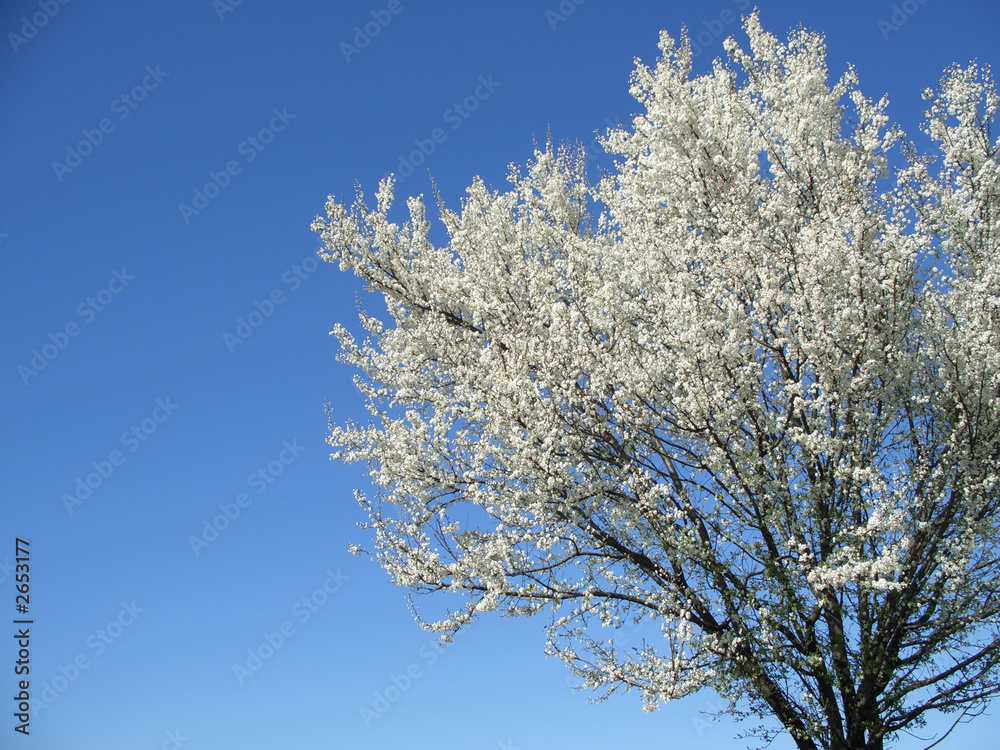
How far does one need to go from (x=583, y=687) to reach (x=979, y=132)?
27.0 feet

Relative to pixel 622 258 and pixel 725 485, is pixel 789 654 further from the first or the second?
pixel 622 258

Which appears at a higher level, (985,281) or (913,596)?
(985,281)

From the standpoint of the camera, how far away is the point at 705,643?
760 cm

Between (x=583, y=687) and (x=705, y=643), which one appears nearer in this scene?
(x=705, y=643)

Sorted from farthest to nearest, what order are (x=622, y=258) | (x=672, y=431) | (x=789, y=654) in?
(x=622, y=258) < (x=672, y=431) < (x=789, y=654)

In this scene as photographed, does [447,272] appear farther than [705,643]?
Yes

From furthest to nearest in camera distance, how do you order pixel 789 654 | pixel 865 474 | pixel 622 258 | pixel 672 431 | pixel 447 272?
pixel 447 272 < pixel 622 258 < pixel 672 431 < pixel 789 654 < pixel 865 474

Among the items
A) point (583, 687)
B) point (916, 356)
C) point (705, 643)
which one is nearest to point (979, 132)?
point (916, 356)

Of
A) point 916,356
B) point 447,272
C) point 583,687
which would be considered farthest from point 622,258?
point 583,687

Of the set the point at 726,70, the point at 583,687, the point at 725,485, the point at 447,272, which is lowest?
the point at 583,687

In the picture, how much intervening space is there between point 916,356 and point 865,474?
1.67m

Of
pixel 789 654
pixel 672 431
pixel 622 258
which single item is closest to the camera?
pixel 789 654

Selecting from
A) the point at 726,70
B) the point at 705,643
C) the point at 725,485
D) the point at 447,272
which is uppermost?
the point at 726,70

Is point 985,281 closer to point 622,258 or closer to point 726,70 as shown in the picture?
point 622,258
